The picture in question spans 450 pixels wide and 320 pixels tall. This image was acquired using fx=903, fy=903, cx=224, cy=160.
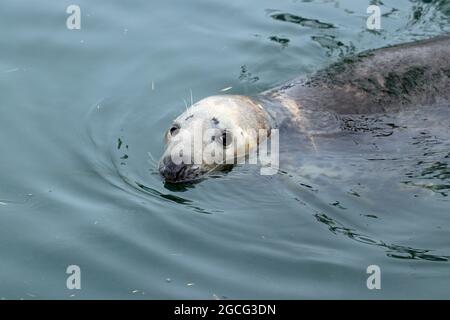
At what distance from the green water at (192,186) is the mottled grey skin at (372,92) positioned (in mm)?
313

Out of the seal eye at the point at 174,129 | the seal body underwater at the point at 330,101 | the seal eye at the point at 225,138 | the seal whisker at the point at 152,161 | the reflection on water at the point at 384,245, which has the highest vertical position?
the seal body underwater at the point at 330,101

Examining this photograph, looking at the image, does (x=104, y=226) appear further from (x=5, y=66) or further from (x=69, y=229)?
(x=5, y=66)

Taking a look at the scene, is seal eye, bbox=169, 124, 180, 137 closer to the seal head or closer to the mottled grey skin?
the seal head

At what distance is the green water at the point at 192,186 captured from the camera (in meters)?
6.46

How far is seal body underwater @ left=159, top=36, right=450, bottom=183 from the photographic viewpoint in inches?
→ 320

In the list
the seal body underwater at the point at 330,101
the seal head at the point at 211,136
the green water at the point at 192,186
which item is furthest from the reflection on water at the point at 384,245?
the seal body underwater at the point at 330,101

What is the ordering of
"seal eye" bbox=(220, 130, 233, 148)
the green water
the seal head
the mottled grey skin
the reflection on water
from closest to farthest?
the green water
the reflection on water
the seal head
"seal eye" bbox=(220, 130, 233, 148)
the mottled grey skin

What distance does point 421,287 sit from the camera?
20.5 ft

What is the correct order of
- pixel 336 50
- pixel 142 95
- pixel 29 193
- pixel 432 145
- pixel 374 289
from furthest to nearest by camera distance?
pixel 336 50, pixel 142 95, pixel 432 145, pixel 29 193, pixel 374 289

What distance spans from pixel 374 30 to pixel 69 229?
5244 millimetres

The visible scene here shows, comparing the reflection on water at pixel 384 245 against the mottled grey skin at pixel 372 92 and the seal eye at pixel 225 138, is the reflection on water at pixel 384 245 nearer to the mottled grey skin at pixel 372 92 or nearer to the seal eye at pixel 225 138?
the seal eye at pixel 225 138

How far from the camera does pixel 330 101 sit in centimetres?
854

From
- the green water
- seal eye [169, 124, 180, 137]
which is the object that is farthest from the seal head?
the green water

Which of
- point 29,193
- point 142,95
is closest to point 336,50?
point 142,95
